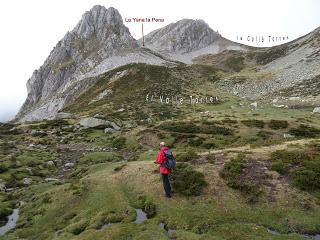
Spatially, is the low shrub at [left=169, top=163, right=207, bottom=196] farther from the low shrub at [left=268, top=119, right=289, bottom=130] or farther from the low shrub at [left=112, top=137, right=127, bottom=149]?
the low shrub at [left=268, top=119, right=289, bottom=130]

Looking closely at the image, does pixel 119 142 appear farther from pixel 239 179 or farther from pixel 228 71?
pixel 228 71

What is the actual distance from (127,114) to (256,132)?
4217 centimetres

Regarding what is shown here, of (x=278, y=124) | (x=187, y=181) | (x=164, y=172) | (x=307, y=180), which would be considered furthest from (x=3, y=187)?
(x=278, y=124)

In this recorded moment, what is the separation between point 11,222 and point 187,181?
1338 cm

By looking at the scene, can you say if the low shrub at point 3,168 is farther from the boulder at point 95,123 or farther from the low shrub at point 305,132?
the low shrub at point 305,132

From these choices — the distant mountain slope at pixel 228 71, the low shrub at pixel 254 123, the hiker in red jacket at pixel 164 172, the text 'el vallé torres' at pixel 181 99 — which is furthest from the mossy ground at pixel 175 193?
the distant mountain slope at pixel 228 71

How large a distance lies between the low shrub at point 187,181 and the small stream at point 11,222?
11940mm

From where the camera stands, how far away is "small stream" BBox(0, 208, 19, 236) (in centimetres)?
2332

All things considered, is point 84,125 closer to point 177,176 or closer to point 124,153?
point 124,153

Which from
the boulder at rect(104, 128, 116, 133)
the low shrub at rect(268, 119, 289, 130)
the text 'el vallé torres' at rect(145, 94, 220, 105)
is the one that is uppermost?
the text 'el vallé torres' at rect(145, 94, 220, 105)

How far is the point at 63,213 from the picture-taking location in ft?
78.1

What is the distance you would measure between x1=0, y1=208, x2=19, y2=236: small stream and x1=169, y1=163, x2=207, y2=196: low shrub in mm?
11940

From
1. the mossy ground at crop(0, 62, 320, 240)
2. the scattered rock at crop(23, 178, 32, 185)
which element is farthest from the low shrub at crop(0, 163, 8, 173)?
the scattered rock at crop(23, 178, 32, 185)

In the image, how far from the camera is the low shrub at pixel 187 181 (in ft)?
73.4
